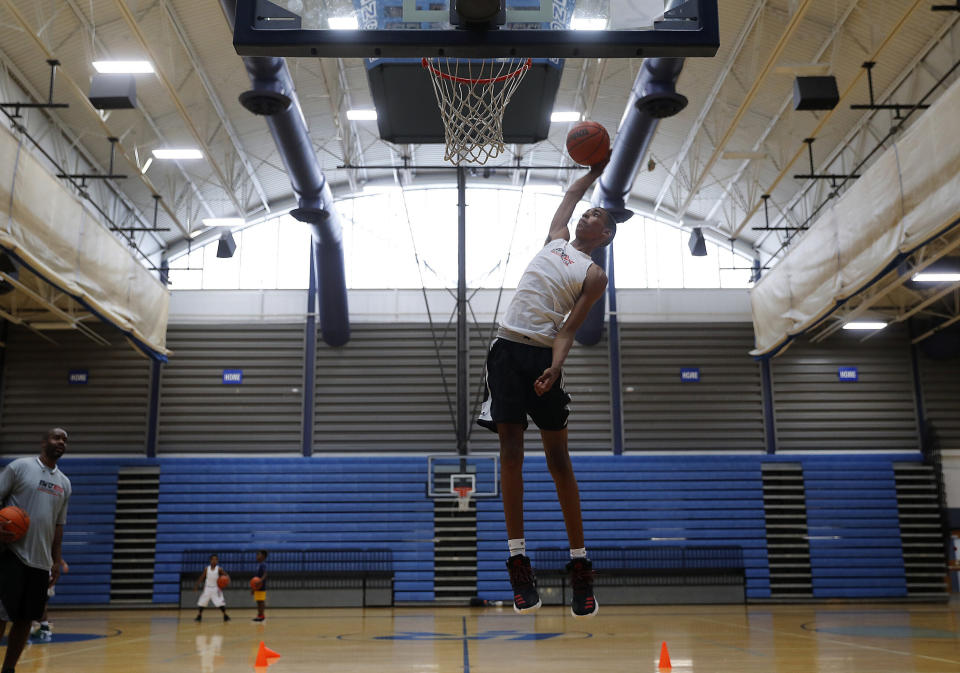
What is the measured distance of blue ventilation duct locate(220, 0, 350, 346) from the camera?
37.0 feet

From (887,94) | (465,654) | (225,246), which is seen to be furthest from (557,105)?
(465,654)

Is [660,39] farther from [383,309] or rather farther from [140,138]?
[383,309]

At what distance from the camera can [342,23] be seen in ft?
15.9

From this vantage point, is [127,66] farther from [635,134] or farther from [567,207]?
[567,207]

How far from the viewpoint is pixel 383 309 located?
1934 cm

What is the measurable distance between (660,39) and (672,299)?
15.3 m

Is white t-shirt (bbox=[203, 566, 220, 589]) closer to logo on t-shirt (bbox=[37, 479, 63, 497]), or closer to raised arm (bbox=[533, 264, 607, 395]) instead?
logo on t-shirt (bbox=[37, 479, 63, 497])

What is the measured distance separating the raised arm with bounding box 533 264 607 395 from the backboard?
1.36 meters

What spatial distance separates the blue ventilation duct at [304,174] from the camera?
1129cm

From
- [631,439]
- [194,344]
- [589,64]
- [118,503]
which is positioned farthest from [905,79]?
[118,503]

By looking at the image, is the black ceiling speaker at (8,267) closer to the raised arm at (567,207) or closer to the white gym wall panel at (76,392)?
the white gym wall panel at (76,392)

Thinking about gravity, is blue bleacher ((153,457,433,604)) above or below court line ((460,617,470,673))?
above

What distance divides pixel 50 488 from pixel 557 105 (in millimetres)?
13422

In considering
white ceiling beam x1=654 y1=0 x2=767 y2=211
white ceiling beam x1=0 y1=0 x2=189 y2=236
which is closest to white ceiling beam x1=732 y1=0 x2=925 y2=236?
white ceiling beam x1=654 y1=0 x2=767 y2=211
